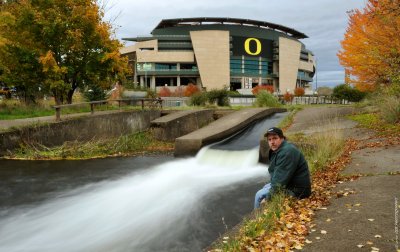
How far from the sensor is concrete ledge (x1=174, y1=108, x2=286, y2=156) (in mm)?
14906

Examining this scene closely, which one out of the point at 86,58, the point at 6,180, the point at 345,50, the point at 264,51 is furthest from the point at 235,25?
the point at 6,180

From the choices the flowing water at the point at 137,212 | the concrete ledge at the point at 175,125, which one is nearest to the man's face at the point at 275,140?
the flowing water at the point at 137,212

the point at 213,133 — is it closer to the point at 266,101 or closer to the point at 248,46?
the point at 266,101

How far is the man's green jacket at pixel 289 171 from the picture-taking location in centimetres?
580

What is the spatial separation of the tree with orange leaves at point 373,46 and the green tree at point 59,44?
1270 cm

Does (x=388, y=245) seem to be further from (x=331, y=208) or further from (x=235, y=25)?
(x=235, y=25)

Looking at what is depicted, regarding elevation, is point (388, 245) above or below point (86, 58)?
below

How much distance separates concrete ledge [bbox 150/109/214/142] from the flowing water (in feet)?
17.7

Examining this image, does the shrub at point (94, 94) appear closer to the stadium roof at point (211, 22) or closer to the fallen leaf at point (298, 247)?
the fallen leaf at point (298, 247)

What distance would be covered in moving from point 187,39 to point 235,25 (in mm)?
14484

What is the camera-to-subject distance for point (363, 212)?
553cm

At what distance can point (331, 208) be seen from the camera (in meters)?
5.93

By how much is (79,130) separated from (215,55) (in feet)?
279

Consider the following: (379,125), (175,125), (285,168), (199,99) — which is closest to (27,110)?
(175,125)
